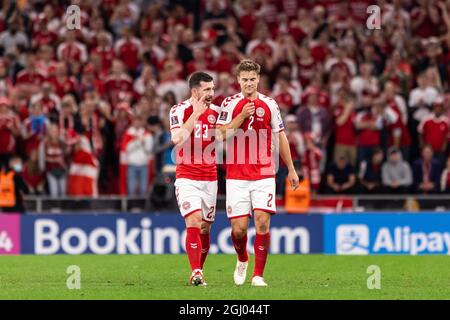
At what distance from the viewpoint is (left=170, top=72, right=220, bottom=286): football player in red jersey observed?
13695 mm

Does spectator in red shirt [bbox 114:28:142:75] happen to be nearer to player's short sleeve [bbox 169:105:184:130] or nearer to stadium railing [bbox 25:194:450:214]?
stadium railing [bbox 25:194:450:214]

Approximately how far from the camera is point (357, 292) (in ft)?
43.1

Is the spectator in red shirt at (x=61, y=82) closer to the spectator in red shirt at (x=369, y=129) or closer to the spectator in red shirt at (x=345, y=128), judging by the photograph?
the spectator in red shirt at (x=345, y=128)

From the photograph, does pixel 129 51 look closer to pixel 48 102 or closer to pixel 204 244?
pixel 48 102

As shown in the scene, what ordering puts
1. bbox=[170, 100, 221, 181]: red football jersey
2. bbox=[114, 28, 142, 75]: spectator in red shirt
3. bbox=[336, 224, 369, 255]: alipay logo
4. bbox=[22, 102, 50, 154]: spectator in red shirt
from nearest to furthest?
1. bbox=[170, 100, 221, 181]: red football jersey
2. bbox=[336, 224, 369, 255]: alipay logo
3. bbox=[22, 102, 50, 154]: spectator in red shirt
4. bbox=[114, 28, 142, 75]: spectator in red shirt

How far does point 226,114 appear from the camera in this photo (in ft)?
45.6

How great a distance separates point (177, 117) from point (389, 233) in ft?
28.4

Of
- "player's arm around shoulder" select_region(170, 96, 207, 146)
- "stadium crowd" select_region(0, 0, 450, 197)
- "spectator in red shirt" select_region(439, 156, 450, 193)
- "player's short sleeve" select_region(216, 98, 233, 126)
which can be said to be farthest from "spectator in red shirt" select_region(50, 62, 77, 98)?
"player's short sleeve" select_region(216, 98, 233, 126)

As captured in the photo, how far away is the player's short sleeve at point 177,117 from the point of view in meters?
13.8

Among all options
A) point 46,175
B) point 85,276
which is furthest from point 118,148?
point 85,276

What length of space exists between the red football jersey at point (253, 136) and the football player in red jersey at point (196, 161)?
261 millimetres

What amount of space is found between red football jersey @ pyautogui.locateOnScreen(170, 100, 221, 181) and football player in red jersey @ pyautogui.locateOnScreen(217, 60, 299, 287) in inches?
9.6

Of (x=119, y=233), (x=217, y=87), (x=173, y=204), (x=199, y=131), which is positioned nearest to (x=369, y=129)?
(x=217, y=87)

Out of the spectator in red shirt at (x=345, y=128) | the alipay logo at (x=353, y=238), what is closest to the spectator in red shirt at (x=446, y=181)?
the spectator in red shirt at (x=345, y=128)
